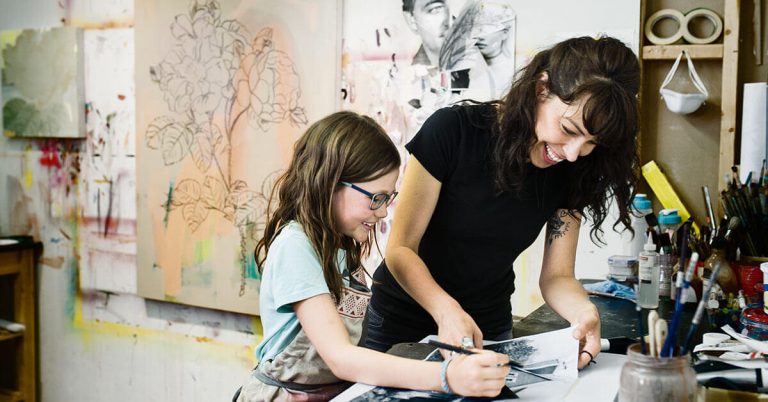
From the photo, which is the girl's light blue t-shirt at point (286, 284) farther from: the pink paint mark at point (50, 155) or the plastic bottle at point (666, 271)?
the pink paint mark at point (50, 155)

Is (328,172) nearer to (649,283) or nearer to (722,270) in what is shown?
(649,283)

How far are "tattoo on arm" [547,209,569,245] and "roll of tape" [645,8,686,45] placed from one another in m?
1.07

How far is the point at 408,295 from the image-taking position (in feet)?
5.54

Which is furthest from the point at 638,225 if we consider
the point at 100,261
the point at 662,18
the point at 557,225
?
the point at 100,261

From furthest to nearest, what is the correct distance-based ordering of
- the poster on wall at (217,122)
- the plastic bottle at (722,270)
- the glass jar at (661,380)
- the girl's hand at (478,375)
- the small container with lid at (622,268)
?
the poster on wall at (217,122), the small container with lid at (622,268), the plastic bottle at (722,270), the girl's hand at (478,375), the glass jar at (661,380)

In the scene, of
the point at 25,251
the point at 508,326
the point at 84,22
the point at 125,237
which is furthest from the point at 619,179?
the point at 25,251

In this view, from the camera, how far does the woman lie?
1395mm

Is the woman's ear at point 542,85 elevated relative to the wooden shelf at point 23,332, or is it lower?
elevated

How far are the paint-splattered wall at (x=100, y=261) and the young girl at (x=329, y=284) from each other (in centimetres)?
180

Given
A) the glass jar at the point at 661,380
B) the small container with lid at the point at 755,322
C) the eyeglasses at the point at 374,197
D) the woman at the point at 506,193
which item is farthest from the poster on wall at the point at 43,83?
the glass jar at the point at 661,380

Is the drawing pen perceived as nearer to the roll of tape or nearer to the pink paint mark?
the roll of tape

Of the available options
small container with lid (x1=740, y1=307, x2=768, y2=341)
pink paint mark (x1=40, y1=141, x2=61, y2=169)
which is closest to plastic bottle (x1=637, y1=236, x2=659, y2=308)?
small container with lid (x1=740, y1=307, x2=768, y2=341)

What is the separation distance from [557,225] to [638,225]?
85 centimetres

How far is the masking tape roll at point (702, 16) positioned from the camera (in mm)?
2395
